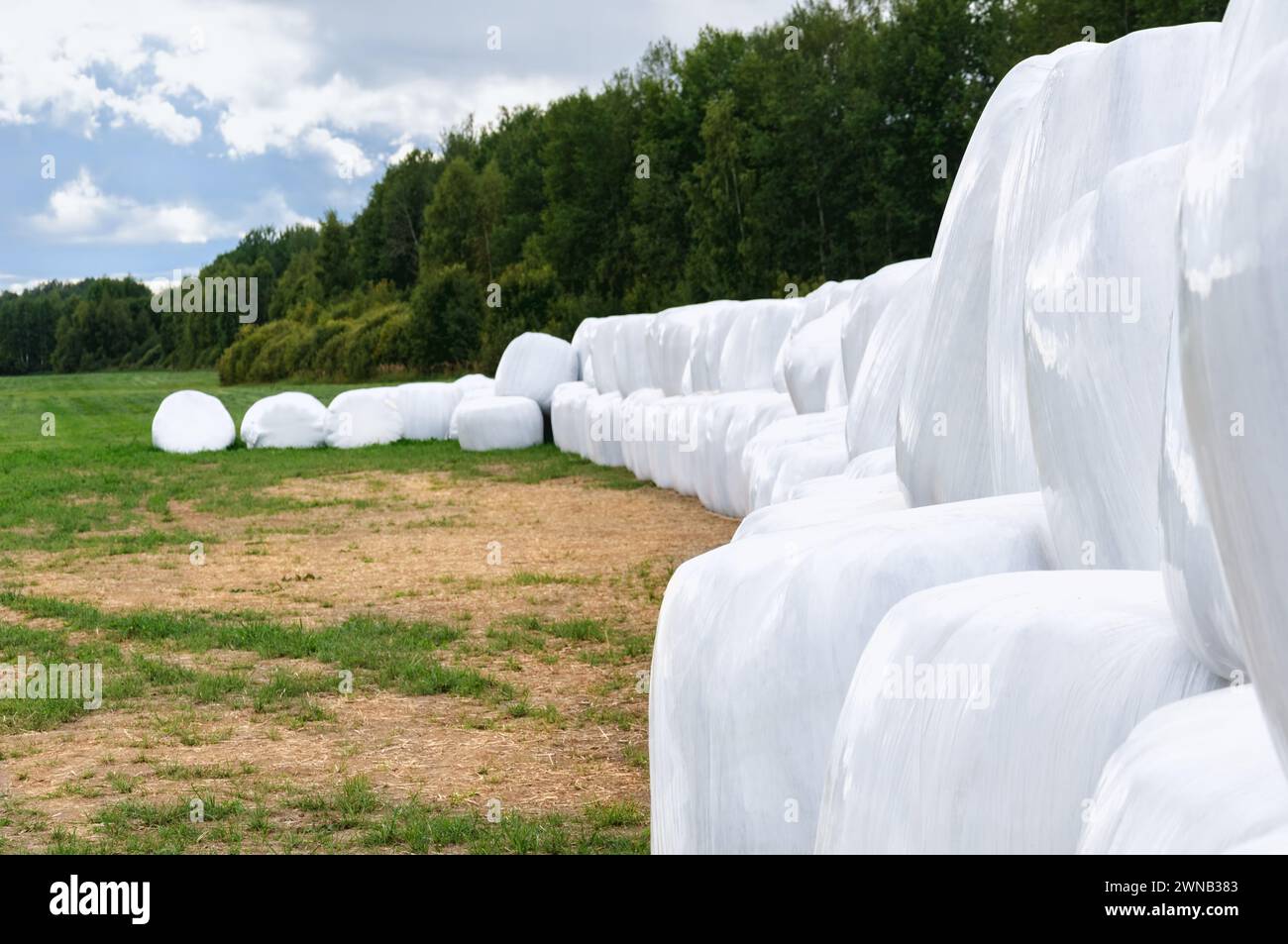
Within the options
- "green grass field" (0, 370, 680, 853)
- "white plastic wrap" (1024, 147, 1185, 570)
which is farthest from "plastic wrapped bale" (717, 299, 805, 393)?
"white plastic wrap" (1024, 147, 1185, 570)

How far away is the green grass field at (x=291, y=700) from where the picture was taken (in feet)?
11.3

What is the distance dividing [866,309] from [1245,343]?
13.8 feet

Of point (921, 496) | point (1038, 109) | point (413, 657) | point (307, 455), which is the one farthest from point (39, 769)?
point (307, 455)

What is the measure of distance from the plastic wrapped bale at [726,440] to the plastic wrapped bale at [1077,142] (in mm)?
5458

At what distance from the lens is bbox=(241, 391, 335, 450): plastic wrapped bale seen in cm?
1596

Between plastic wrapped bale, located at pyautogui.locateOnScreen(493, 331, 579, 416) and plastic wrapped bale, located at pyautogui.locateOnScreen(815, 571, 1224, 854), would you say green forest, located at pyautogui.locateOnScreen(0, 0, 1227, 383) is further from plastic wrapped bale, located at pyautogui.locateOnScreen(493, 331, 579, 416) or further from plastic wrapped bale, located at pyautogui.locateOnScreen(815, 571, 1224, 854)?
plastic wrapped bale, located at pyautogui.locateOnScreen(815, 571, 1224, 854)

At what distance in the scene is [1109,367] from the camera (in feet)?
6.02

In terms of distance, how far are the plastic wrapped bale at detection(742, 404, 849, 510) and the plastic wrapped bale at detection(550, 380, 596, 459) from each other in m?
7.51

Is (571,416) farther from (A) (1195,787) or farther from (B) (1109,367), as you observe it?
(A) (1195,787)

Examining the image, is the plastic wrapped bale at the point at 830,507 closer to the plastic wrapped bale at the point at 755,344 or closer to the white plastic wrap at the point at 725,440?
the white plastic wrap at the point at 725,440

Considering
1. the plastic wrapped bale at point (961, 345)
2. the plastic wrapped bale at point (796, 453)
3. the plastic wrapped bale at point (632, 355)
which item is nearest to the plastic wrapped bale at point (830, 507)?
the plastic wrapped bale at point (961, 345)

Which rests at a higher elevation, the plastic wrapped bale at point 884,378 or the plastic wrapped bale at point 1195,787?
the plastic wrapped bale at point 884,378

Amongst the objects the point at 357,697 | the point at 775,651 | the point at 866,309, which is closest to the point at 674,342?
the point at 866,309

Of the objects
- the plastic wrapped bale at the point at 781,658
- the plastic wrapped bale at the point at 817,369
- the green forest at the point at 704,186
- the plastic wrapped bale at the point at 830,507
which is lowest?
the plastic wrapped bale at the point at 781,658
